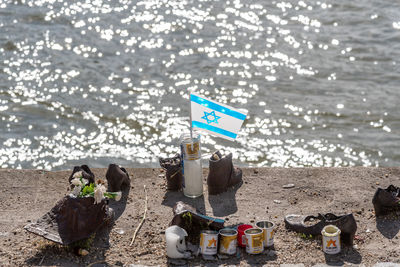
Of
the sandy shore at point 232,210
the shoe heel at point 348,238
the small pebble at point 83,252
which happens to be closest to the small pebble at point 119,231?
the sandy shore at point 232,210

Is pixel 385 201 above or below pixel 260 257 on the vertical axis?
above

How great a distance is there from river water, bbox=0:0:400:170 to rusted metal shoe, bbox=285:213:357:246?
3.81 meters

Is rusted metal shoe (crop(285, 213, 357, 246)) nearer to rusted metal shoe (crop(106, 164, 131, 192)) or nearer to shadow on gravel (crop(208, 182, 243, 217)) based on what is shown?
shadow on gravel (crop(208, 182, 243, 217))

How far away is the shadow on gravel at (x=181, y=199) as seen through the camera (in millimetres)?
7192

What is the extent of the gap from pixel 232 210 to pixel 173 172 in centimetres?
81

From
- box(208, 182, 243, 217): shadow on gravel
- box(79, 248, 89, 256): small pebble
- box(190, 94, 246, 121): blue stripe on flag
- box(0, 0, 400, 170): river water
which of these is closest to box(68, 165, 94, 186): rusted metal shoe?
box(79, 248, 89, 256): small pebble

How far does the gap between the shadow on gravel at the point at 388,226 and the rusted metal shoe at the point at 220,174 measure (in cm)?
166

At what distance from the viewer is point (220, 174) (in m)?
7.31

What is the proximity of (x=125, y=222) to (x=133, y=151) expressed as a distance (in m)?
4.15

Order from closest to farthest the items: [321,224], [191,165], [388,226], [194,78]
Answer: [321,224] < [388,226] < [191,165] < [194,78]

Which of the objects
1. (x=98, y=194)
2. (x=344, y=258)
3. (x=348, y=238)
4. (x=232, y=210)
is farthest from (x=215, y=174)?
(x=344, y=258)

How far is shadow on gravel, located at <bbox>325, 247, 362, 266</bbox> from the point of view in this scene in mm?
6105

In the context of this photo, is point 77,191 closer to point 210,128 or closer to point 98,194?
point 98,194

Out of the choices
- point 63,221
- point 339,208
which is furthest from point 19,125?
point 339,208
